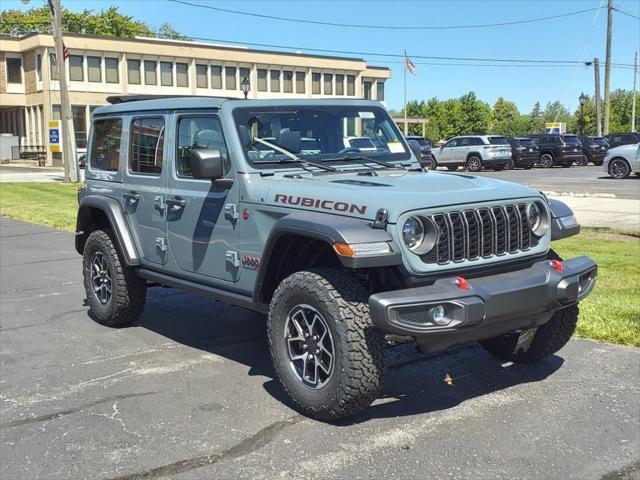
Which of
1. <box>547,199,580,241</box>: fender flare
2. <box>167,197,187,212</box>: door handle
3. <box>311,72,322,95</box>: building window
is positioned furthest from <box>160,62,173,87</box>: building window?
<box>547,199,580,241</box>: fender flare

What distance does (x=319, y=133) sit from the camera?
552cm

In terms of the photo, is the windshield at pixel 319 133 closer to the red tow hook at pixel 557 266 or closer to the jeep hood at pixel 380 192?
the jeep hood at pixel 380 192

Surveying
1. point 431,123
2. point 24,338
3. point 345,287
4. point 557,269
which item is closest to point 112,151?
point 24,338

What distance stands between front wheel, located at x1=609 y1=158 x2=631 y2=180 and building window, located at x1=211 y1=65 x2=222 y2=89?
1446 inches

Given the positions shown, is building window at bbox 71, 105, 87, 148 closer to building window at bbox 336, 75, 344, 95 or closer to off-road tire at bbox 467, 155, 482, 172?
building window at bbox 336, 75, 344, 95

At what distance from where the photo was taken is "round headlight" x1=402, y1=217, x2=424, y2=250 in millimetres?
4154

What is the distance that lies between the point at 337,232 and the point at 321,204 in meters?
0.46

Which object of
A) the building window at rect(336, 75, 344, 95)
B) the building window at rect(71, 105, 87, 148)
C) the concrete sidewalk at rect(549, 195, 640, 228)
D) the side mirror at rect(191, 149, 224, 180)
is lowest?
the concrete sidewalk at rect(549, 195, 640, 228)

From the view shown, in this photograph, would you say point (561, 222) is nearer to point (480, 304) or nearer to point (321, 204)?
point (480, 304)

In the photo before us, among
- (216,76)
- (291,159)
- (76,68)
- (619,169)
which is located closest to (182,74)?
(216,76)

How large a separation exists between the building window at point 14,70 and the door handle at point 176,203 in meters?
52.6

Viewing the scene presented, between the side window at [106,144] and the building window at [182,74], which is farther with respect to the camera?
the building window at [182,74]

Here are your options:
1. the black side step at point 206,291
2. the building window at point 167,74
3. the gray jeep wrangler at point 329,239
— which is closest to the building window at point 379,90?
the building window at point 167,74

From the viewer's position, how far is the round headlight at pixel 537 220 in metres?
4.74
